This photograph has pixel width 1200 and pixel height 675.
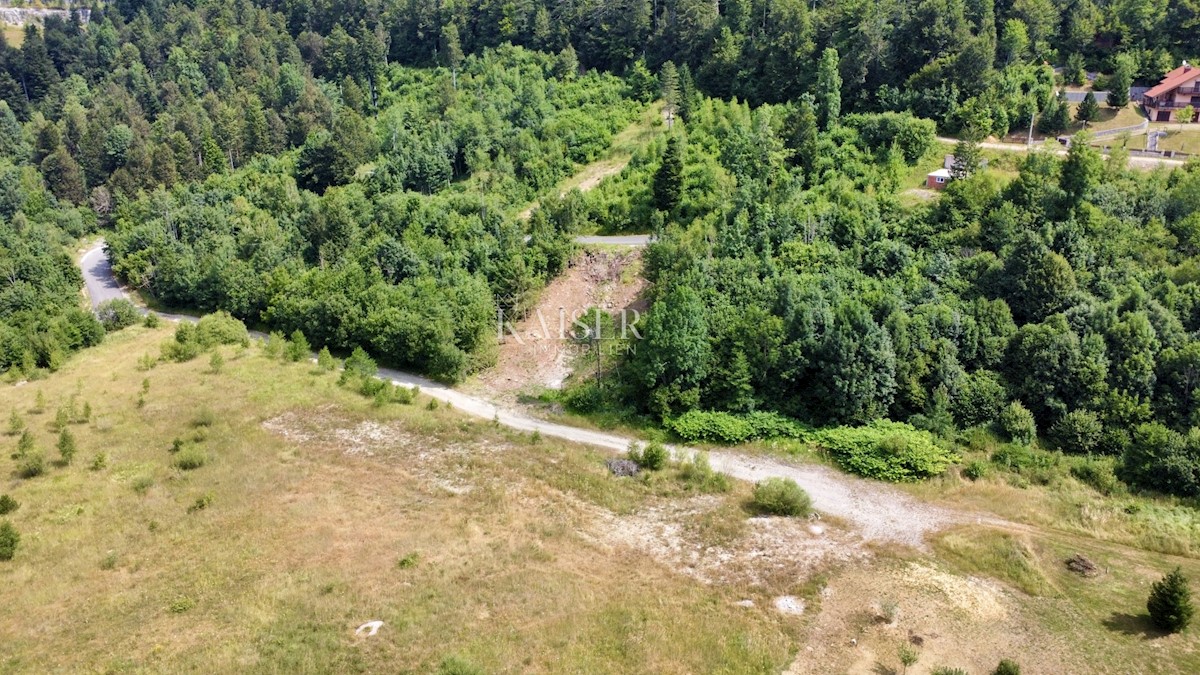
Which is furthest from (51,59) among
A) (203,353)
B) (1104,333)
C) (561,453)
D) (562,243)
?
(1104,333)

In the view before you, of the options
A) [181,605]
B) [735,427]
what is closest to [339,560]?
[181,605]

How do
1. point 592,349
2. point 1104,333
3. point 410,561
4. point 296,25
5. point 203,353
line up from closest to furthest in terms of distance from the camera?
point 410,561
point 1104,333
point 592,349
point 203,353
point 296,25

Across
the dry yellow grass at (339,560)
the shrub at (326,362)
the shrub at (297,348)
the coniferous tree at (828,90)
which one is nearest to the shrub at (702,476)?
the dry yellow grass at (339,560)

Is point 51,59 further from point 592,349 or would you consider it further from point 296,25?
point 592,349

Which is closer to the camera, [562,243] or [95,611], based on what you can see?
[95,611]

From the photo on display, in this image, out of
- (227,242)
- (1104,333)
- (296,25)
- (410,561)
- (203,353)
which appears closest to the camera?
(410,561)

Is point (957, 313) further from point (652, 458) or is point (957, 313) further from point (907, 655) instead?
point (907, 655)

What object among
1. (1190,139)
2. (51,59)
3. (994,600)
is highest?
(51,59)

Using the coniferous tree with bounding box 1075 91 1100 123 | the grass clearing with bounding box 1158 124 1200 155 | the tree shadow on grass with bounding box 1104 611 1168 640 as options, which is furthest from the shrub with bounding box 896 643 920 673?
the coniferous tree with bounding box 1075 91 1100 123

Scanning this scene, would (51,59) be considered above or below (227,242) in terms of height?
above
